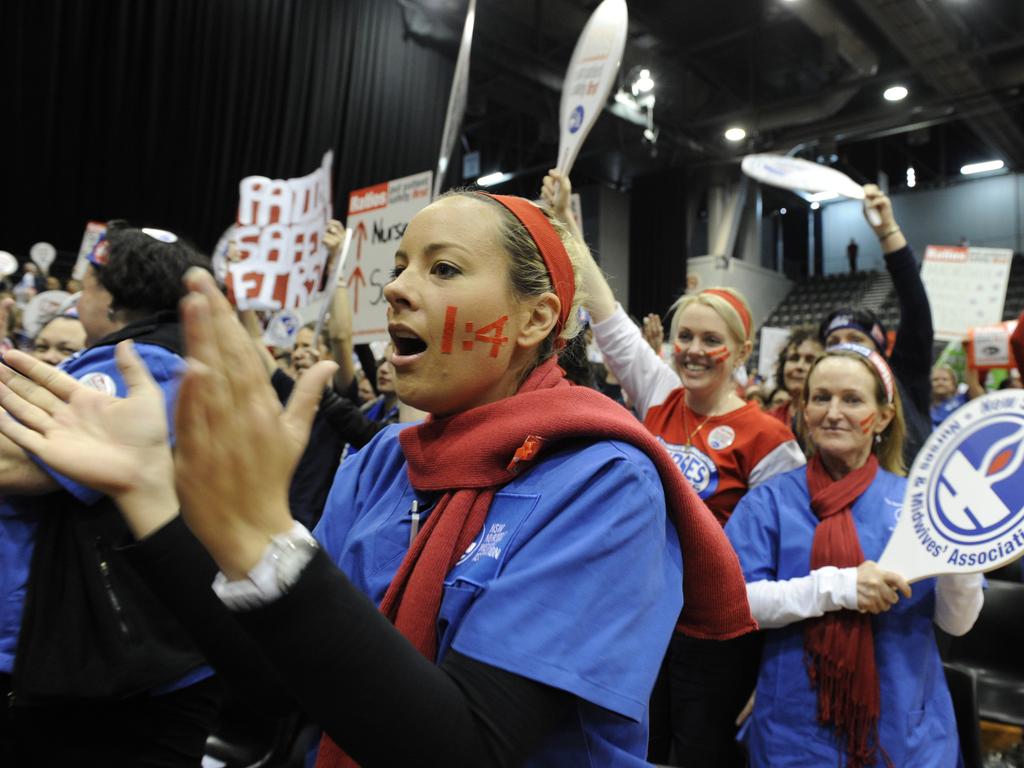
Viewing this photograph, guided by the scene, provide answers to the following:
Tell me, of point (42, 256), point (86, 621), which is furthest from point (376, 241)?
point (42, 256)

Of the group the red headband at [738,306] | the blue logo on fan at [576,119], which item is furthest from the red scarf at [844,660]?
the blue logo on fan at [576,119]

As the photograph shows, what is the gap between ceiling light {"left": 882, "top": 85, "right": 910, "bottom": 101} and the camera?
11320 millimetres

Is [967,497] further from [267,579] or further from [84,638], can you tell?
[84,638]

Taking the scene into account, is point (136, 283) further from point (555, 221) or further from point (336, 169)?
point (336, 169)

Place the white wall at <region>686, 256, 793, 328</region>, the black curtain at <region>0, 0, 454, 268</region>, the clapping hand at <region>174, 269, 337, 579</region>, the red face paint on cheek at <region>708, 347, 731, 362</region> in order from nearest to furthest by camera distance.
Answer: the clapping hand at <region>174, 269, 337, 579</region> → the red face paint on cheek at <region>708, 347, 731, 362</region> → the black curtain at <region>0, 0, 454, 268</region> → the white wall at <region>686, 256, 793, 328</region>

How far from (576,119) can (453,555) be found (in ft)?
6.60

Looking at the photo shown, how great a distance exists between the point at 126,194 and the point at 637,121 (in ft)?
24.6

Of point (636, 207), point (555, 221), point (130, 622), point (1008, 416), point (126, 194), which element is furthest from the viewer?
point (636, 207)

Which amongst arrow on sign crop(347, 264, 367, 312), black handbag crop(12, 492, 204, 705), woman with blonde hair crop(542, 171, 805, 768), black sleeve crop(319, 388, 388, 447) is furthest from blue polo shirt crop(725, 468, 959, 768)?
arrow on sign crop(347, 264, 367, 312)

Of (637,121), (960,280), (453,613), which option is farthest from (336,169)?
(453,613)

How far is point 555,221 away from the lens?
116 centimetres

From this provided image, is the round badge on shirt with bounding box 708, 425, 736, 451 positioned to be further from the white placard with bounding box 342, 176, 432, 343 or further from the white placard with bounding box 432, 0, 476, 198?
the white placard with bounding box 342, 176, 432, 343

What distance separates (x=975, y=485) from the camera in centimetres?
164

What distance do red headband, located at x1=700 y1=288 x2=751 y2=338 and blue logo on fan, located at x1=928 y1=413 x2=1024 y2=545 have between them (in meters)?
0.79
